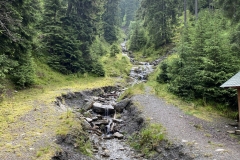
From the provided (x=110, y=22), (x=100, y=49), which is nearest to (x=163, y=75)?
(x=100, y=49)

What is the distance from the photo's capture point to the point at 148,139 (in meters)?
10.5

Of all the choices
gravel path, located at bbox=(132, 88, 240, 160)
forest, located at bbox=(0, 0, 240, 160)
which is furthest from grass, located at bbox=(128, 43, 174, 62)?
gravel path, located at bbox=(132, 88, 240, 160)

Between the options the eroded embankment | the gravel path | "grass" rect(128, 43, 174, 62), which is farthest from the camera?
"grass" rect(128, 43, 174, 62)

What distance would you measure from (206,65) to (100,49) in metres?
23.9

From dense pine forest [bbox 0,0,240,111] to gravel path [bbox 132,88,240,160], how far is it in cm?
333

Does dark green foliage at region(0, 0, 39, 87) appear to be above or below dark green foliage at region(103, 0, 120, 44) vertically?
below

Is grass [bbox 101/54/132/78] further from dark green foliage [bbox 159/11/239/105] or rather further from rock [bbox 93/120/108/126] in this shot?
rock [bbox 93/120/108/126]

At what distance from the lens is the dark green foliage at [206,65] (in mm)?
14961

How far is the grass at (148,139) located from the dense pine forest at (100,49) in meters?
6.27

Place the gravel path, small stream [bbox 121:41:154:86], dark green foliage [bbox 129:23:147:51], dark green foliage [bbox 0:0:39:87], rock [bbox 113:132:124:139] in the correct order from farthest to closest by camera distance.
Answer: dark green foliage [bbox 129:23:147:51]
small stream [bbox 121:41:154:86]
dark green foliage [bbox 0:0:39:87]
rock [bbox 113:132:124:139]
the gravel path

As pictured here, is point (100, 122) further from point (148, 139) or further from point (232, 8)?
point (232, 8)

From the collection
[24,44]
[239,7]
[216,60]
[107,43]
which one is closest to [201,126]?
[216,60]

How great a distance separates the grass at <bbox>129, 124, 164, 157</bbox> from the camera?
389 inches

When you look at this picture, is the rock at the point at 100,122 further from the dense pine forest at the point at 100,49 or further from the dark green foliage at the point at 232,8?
the dark green foliage at the point at 232,8
